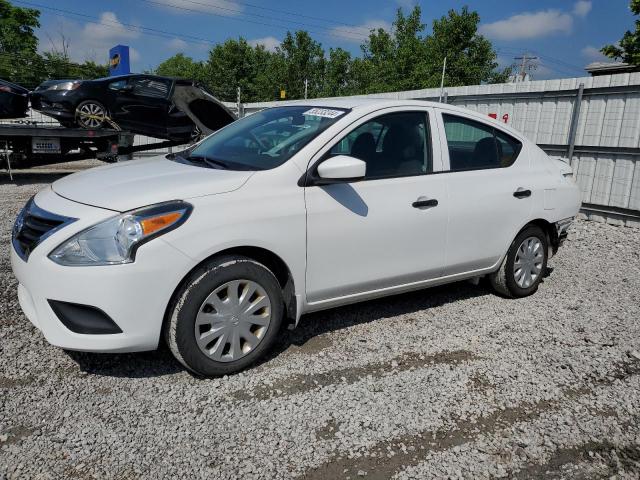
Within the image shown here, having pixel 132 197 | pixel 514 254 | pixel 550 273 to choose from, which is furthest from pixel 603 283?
pixel 132 197

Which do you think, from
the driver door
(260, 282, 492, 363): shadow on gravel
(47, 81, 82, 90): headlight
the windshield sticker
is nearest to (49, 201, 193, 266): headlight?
the driver door

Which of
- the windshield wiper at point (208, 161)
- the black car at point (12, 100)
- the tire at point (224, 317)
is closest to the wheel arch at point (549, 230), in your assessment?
the tire at point (224, 317)

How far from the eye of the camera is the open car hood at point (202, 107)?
8.51 meters

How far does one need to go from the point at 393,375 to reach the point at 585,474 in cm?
118

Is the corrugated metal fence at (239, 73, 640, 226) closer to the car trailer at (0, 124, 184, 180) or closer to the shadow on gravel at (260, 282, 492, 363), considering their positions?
the shadow on gravel at (260, 282, 492, 363)

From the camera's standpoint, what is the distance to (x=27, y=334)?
3535 millimetres

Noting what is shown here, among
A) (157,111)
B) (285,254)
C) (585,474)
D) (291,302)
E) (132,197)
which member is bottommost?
(585,474)

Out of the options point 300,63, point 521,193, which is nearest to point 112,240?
point 521,193

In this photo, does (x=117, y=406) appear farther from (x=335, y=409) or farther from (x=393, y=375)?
(x=393, y=375)

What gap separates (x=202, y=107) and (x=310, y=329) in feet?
19.4

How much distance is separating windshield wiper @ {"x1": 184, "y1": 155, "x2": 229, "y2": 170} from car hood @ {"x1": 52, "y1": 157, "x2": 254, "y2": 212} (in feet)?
0.31

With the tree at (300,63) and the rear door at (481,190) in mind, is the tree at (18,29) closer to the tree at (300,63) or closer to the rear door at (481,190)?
the tree at (300,63)

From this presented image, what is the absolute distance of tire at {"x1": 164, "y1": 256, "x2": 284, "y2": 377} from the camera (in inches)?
112

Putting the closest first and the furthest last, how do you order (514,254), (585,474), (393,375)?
(585,474) → (393,375) → (514,254)
